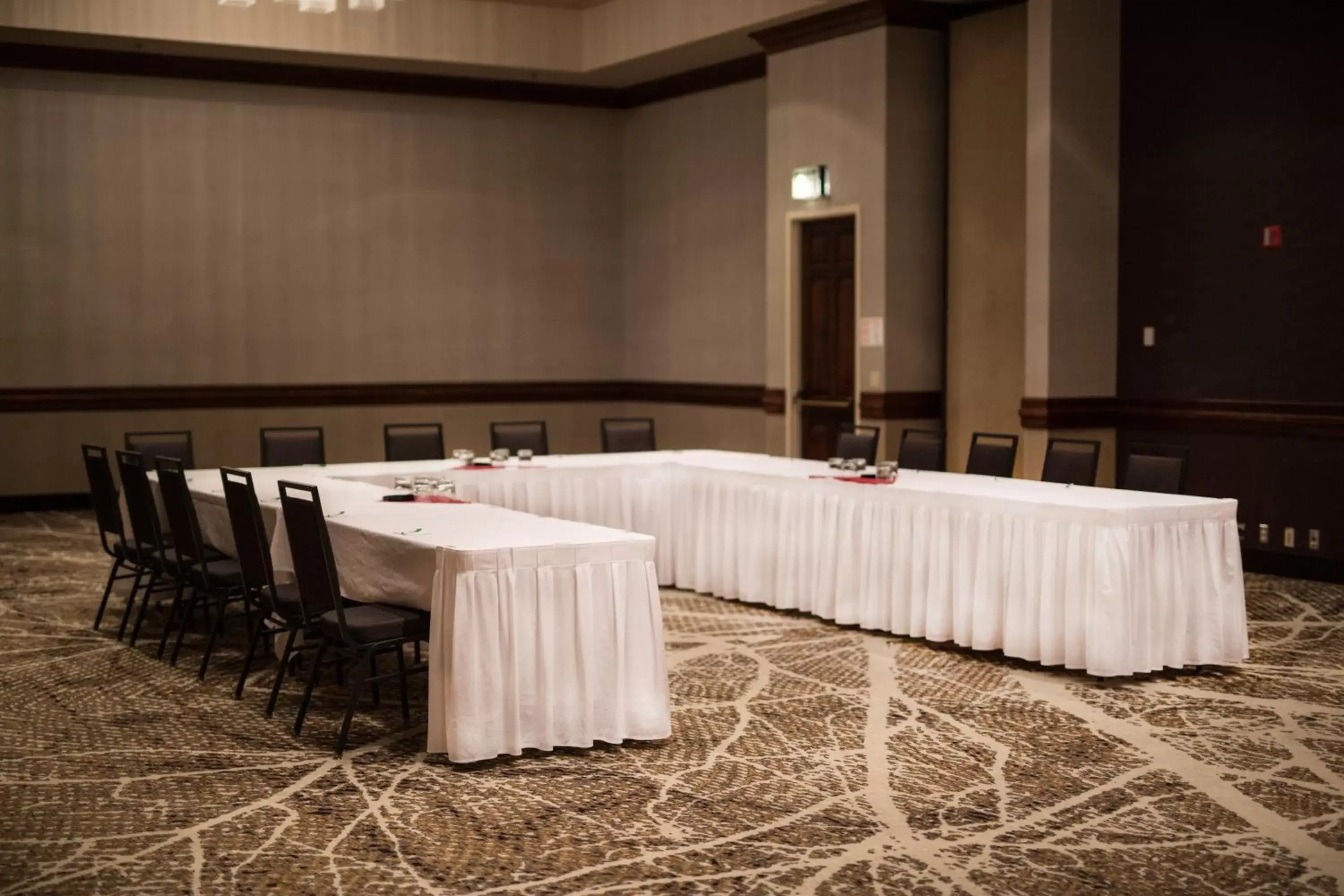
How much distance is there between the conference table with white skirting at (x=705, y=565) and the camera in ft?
17.3

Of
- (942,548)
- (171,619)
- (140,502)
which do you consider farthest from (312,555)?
(942,548)

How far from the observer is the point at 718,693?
20.7 ft

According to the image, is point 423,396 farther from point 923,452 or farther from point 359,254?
point 923,452

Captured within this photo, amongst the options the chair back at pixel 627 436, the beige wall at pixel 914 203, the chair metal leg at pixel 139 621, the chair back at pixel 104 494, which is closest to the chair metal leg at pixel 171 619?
the chair metal leg at pixel 139 621

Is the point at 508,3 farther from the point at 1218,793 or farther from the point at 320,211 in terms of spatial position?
the point at 1218,793

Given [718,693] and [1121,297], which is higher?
[1121,297]

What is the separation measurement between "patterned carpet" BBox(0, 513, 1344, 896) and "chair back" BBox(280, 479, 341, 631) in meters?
0.52

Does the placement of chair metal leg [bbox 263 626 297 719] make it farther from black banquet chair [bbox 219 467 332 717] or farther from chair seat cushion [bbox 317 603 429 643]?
chair seat cushion [bbox 317 603 429 643]

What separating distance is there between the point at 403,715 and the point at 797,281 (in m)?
6.71

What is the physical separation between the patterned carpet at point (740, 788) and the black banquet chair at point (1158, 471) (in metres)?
0.94

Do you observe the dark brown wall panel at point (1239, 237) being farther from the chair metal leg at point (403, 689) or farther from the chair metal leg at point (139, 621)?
the chair metal leg at point (139, 621)

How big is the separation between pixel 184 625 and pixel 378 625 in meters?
1.97

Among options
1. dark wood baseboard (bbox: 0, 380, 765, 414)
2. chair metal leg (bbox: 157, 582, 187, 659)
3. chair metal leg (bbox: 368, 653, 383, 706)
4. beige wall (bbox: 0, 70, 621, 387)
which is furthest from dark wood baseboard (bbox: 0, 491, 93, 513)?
chair metal leg (bbox: 368, 653, 383, 706)

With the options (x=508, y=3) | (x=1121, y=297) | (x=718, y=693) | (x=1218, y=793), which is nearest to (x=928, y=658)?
(x=718, y=693)
